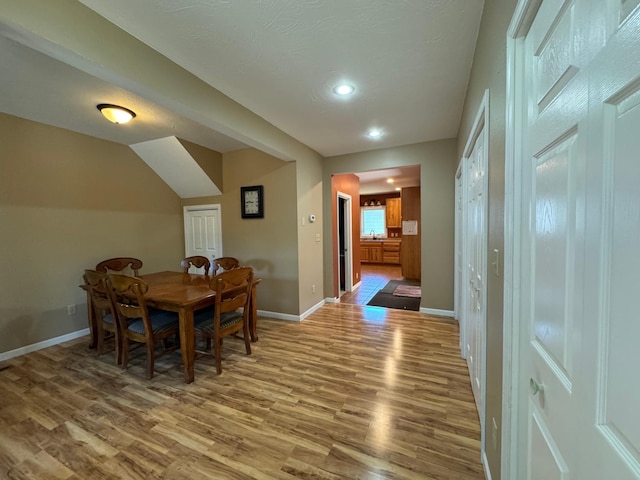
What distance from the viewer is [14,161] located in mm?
2832

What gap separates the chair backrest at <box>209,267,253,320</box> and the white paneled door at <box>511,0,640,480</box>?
219cm

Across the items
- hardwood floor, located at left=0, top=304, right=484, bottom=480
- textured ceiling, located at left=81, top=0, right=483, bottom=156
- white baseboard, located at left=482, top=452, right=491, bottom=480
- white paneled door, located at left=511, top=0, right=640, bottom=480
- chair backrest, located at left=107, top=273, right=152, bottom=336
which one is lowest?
hardwood floor, located at left=0, top=304, right=484, bottom=480

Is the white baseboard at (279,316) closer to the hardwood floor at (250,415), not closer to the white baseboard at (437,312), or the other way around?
the hardwood floor at (250,415)

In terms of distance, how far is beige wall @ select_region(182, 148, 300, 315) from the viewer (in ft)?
12.3

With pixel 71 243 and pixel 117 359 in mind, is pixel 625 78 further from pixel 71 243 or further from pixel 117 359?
pixel 71 243

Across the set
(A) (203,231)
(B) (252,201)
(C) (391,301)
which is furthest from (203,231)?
(C) (391,301)

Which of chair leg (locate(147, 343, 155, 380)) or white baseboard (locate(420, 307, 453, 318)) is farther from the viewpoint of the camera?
white baseboard (locate(420, 307, 453, 318))

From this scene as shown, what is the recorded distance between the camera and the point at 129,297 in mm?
2357

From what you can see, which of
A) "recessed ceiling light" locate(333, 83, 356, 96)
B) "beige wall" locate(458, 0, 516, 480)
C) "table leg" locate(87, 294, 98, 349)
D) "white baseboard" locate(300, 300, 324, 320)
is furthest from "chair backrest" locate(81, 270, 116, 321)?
"beige wall" locate(458, 0, 516, 480)

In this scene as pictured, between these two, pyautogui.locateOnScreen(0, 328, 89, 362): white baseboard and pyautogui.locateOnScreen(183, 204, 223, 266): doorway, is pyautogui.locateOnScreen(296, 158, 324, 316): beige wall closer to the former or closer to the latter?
pyautogui.locateOnScreen(183, 204, 223, 266): doorway

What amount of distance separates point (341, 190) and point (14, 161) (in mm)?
4262

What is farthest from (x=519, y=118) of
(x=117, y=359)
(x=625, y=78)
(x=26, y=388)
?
(x=26, y=388)

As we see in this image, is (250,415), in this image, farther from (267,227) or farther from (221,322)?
(267,227)

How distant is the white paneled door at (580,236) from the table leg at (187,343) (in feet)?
7.71
